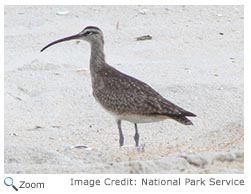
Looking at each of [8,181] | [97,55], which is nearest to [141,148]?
[97,55]

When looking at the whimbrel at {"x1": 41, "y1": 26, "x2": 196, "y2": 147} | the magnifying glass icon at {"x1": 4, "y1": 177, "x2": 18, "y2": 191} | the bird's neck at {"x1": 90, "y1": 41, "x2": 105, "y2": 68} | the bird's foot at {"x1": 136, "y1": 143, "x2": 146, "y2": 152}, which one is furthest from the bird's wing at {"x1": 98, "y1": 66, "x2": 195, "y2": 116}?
the magnifying glass icon at {"x1": 4, "y1": 177, "x2": 18, "y2": 191}

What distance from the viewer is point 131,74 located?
11.5m

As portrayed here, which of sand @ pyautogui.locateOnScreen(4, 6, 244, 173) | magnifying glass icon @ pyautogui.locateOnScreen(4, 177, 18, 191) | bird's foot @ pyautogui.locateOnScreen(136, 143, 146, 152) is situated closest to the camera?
magnifying glass icon @ pyautogui.locateOnScreen(4, 177, 18, 191)

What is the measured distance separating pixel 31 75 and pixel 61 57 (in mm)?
787

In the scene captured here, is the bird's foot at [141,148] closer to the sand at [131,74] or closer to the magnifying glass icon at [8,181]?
the sand at [131,74]

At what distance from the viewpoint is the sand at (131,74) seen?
27.7ft

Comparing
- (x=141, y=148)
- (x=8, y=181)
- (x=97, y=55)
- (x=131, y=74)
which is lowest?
(x=131, y=74)

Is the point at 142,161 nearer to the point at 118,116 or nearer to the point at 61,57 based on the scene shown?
the point at 118,116

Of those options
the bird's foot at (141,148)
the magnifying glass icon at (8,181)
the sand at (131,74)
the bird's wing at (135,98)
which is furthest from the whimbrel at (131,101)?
the magnifying glass icon at (8,181)

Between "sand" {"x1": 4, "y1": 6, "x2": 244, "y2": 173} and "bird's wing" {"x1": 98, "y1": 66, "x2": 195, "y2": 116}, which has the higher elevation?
"bird's wing" {"x1": 98, "y1": 66, "x2": 195, "y2": 116}

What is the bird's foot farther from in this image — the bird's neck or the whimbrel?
the bird's neck

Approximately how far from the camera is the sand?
845 centimetres

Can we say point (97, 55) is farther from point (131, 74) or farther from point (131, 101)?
point (131, 74)

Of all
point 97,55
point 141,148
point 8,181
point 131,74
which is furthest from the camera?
point 131,74
